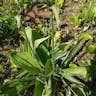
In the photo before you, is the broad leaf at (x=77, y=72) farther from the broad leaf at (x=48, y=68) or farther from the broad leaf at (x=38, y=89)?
the broad leaf at (x=38, y=89)

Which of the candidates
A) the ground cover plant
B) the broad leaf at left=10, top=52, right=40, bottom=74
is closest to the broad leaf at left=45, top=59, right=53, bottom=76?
the ground cover plant

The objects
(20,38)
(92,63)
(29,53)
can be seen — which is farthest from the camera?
(20,38)

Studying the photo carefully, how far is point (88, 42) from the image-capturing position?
A: 137 inches

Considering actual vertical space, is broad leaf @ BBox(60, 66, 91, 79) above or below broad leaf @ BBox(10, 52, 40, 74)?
below

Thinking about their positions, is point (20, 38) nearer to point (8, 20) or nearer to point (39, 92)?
point (8, 20)

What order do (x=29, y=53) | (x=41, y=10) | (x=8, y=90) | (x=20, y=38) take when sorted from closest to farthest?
(x=8, y=90)
(x=29, y=53)
(x=20, y=38)
(x=41, y=10)

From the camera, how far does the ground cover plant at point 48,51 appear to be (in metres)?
2.91

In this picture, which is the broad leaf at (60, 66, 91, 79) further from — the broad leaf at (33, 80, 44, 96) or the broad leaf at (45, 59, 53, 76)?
the broad leaf at (33, 80, 44, 96)

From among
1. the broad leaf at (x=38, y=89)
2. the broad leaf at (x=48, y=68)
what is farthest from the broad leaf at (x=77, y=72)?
the broad leaf at (x=38, y=89)

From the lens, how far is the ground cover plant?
2.91m

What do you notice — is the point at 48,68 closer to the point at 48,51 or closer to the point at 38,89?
the point at 38,89

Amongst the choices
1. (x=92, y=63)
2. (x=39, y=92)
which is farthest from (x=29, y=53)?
(x=92, y=63)

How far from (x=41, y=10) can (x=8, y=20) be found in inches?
21.3

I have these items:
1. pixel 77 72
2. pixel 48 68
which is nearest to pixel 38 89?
pixel 48 68
